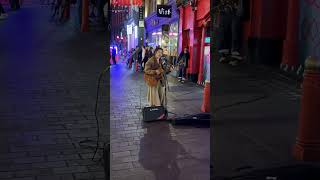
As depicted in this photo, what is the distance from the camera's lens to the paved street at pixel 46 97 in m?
2.14

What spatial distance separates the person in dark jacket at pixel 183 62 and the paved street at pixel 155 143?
15 cm

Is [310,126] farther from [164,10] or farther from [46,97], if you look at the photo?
[46,97]

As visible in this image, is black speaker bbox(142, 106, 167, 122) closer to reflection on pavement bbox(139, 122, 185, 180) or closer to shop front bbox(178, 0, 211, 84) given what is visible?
reflection on pavement bbox(139, 122, 185, 180)

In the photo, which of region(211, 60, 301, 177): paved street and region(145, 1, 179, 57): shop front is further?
region(145, 1, 179, 57): shop front

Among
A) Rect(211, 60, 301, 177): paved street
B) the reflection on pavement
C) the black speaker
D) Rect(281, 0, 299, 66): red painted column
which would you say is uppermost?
Rect(281, 0, 299, 66): red painted column

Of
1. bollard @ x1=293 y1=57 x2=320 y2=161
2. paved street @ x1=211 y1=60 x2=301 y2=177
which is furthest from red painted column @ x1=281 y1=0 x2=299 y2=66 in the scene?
bollard @ x1=293 y1=57 x2=320 y2=161

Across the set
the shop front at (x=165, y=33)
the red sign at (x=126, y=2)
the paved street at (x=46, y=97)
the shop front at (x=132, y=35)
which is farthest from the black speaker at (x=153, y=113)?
the red sign at (x=126, y=2)

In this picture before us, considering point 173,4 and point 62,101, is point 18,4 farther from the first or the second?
point 62,101

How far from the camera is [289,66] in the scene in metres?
1.21

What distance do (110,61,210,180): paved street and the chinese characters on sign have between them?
0.35 m

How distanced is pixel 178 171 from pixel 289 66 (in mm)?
2488

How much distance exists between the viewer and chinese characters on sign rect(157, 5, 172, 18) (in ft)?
6.88

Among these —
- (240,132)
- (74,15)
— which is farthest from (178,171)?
(74,15)

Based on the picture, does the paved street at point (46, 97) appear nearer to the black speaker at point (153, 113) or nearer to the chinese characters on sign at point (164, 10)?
the chinese characters on sign at point (164, 10)
